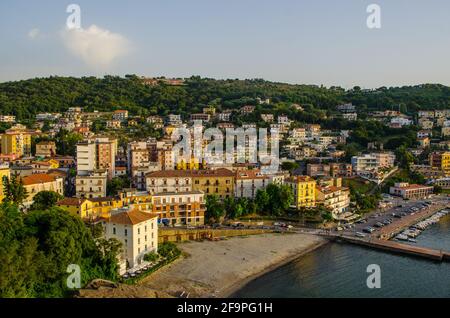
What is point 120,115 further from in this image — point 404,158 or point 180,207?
point 180,207

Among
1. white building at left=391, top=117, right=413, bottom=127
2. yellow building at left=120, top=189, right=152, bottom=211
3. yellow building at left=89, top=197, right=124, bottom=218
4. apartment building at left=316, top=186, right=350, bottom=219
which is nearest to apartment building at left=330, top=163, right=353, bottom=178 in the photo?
apartment building at left=316, top=186, right=350, bottom=219

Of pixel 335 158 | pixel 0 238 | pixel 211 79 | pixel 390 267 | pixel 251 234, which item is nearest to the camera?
pixel 0 238

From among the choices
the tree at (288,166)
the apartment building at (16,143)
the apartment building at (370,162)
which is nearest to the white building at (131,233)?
the tree at (288,166)

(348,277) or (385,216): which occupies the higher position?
(385,216)

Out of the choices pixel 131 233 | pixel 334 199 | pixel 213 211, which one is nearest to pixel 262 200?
pixel 213 211

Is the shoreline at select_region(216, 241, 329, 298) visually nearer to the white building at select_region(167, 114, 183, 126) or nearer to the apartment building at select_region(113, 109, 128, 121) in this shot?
the white building at select_region(167, 114, 183, 126)

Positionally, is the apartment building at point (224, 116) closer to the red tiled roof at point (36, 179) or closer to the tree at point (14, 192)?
the red tiled roof at point (36, 179)
